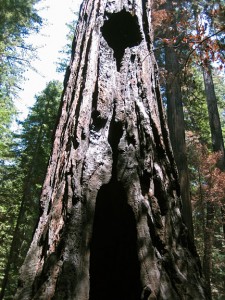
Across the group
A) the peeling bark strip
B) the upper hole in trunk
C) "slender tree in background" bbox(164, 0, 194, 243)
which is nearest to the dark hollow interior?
the peeling bark strip

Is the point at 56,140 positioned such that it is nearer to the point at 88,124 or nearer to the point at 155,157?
the point at 88,124

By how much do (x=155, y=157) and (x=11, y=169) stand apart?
15994 mm

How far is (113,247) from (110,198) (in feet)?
1.05

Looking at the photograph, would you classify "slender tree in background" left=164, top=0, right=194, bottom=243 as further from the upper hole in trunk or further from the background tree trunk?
the upper hole in trunk

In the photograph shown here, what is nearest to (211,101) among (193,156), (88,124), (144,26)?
(193,156)

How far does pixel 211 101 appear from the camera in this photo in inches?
596

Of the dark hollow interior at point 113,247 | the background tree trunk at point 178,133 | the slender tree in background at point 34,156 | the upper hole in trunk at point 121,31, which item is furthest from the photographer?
the slender tree in background at point 34,156

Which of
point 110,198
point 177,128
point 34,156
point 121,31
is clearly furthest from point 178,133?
point 34,156

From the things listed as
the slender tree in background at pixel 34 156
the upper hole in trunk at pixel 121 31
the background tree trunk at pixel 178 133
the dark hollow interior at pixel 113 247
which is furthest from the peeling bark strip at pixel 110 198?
the slender tree in background at pixel 34 156

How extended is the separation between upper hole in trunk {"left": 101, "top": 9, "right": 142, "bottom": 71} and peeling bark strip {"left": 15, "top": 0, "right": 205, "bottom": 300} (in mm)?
131

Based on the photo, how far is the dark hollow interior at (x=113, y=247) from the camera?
182cm

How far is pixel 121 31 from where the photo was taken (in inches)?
112

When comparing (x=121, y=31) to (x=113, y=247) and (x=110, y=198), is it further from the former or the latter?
(x=113, y=247)

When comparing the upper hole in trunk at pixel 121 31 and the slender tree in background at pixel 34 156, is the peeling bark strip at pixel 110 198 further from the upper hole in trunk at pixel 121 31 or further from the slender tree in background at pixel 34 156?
the slender tree in background at pixel 34 156
